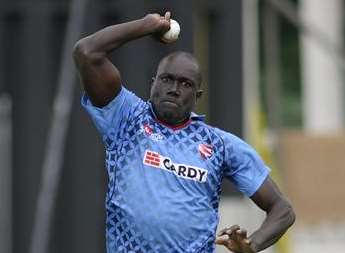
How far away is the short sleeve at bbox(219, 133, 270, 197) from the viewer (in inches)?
291

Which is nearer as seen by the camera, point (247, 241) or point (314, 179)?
point (247, 241)

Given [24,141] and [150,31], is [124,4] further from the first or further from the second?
[150,31]

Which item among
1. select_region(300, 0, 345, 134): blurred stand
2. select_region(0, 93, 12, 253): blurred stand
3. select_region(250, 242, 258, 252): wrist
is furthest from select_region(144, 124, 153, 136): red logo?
select_region(300, 0, 345, 134): blurred stand

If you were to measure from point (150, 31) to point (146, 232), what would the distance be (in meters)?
1.02

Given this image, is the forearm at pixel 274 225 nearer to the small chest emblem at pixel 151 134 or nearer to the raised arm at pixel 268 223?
the raised arm at pixel 268 223

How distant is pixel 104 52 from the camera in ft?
23.6

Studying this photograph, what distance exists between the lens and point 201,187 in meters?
7.29

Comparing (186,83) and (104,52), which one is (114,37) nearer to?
(104,52)

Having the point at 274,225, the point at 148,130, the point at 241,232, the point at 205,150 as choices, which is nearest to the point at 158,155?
the point at 148,130

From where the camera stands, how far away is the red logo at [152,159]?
720 centimetres

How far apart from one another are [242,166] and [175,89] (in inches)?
23.2

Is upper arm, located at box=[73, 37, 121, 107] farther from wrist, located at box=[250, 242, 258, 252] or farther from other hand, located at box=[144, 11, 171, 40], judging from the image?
wrist, located at box=[250, 242, 258, 252]

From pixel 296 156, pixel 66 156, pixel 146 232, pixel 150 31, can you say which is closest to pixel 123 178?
→ pixel 146 232

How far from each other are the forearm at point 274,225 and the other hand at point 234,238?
0.57 ft
